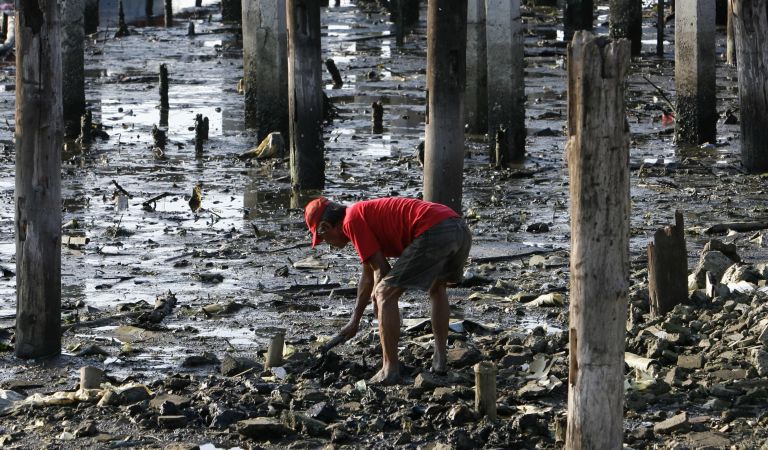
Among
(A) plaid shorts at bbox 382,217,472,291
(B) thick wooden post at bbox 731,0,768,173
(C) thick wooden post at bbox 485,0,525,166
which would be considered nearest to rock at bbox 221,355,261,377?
(A) plaid shorts at bbox 382,217,472,291

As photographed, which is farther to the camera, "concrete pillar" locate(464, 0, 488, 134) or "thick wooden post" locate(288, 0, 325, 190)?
"concrete pillar" locate(464, 0, 488, 134)

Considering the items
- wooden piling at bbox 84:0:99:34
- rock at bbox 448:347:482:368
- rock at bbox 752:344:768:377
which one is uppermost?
wooden piling at bbox 84:0:99:34

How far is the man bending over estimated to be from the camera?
8.34 meters

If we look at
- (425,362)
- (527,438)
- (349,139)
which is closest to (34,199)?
(425,362)

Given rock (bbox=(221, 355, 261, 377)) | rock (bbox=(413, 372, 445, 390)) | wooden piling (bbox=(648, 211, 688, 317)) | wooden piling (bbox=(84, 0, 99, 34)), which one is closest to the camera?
rock (bbox=(413, 372, 445, 390))

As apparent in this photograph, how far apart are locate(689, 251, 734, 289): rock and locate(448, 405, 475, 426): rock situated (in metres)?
3.09

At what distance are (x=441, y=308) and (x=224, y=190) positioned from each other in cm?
789

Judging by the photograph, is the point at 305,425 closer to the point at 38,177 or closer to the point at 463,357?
the point at 463,357

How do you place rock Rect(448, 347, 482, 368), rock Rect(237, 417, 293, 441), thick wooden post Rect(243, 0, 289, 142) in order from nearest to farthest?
rock Rect(237, 417, 293, 441) < rock Rect(448, 347, 482, 368) < thick wooden post Rect(243, 0, 289, 142)

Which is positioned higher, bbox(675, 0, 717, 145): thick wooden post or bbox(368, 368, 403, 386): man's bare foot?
bbox(675, 0, 717, 145): thick wooden post

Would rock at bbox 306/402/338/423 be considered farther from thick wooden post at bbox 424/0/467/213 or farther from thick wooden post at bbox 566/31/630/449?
thick wooden post at bbox 424/0/467/213

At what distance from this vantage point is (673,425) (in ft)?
25.1

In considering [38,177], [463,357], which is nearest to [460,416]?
[463,357]

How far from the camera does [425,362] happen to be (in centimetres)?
900
